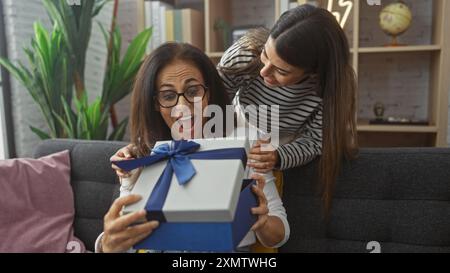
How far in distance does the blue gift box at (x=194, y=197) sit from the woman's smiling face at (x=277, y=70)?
323 millimetres

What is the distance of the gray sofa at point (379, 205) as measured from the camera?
1.17m

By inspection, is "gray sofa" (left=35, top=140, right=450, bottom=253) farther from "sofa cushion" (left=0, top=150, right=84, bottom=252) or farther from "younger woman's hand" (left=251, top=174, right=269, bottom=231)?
"sofa cushion" (left=0, top=150, right=84, bottom=252)

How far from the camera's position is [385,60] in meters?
2.30

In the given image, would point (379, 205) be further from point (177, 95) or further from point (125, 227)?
point (125, 227)

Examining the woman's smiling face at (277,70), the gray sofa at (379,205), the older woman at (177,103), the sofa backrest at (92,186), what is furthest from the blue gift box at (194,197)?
the sofa backrest at (92,186)

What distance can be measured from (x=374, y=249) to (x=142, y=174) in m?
0.82

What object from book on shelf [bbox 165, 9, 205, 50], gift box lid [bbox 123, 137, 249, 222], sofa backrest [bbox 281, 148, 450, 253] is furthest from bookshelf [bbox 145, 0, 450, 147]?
gift box lid [bbox 123, 137, 249, 222]

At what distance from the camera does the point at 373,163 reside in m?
1.23

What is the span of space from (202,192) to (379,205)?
0.78 meters

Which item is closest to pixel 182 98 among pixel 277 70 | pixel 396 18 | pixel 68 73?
pixel 277 70

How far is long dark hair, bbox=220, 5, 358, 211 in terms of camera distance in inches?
37.4

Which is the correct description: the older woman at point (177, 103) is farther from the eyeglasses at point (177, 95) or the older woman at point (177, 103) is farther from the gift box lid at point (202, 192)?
the gift box lid at point (202, 192)

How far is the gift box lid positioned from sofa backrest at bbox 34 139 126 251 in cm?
83

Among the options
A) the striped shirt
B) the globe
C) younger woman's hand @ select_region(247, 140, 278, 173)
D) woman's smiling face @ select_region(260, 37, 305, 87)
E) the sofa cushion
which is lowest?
the sofa cushion
